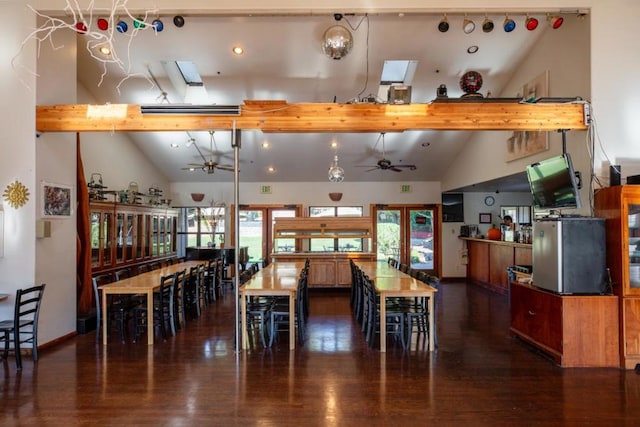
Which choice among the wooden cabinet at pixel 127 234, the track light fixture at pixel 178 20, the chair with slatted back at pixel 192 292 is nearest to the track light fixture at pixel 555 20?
the track light fixture at pixel 178 20

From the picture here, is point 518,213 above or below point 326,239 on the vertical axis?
above

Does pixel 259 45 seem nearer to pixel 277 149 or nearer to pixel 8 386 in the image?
pixel 277 149

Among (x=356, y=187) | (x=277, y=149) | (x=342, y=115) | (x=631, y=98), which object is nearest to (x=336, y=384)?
(x=342, y=115)

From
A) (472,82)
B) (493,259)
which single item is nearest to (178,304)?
(472,82)

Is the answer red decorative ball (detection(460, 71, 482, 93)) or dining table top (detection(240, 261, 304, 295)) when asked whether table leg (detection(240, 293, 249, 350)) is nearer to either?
dining table top (detection(240, 261, 304, 295))

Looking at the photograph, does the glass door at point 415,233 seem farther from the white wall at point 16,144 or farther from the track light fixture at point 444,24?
the white wall at point 16,144

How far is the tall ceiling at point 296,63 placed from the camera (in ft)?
18.1

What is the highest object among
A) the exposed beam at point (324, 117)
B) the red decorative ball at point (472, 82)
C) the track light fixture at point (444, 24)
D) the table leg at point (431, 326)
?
the track light fixture at point (444, 24)

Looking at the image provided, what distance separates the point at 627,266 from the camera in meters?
4.08

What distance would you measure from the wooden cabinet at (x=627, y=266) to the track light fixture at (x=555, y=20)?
2257 millimetres

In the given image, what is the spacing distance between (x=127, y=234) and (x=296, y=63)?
4770mm

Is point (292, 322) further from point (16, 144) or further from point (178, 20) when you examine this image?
point (178, 20)

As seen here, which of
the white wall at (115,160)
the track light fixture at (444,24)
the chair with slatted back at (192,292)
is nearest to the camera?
the track light fixture at (444,24)

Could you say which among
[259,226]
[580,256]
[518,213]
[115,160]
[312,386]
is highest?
[115,160]
